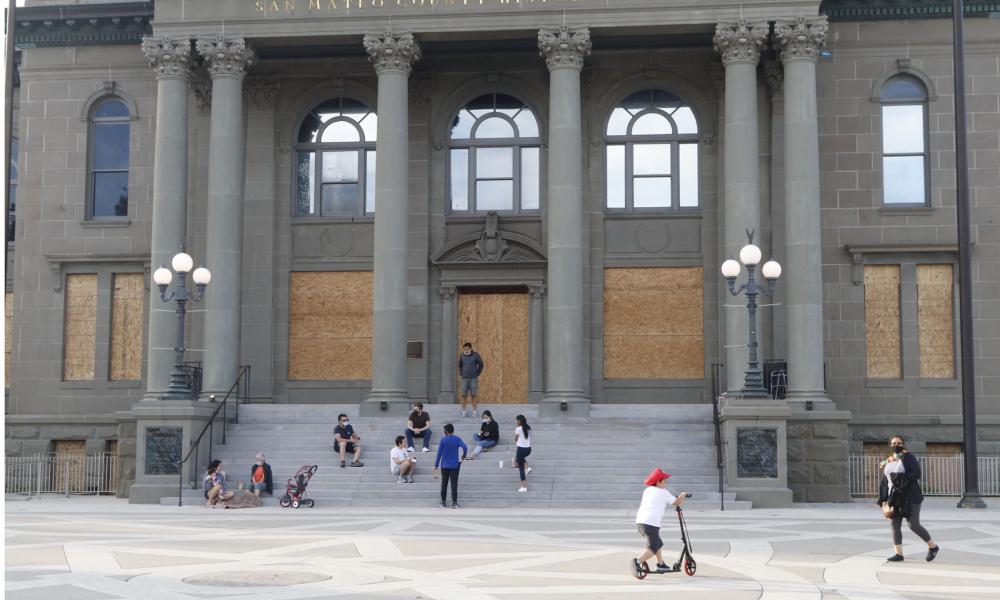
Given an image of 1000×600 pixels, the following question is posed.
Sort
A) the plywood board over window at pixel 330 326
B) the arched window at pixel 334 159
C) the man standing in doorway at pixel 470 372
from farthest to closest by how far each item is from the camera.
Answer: the arched window at pixel 334 159, the plywood board over window at pixel 330 326, the man standing in doorway at pixel 470 372

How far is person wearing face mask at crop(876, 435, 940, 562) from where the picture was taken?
A: 1575cm

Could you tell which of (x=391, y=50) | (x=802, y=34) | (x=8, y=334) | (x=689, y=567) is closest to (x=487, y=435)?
(x=391, y=50)

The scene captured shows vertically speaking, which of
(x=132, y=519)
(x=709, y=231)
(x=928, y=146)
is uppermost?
(x=928, y=146)

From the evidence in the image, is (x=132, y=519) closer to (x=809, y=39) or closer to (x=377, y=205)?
(x=377, y=205)

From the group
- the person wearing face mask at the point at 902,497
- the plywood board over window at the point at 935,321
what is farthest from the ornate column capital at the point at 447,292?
the person wearing face mask at the point at 902,497

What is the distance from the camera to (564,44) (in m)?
30.1

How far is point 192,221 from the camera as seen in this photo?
111ft

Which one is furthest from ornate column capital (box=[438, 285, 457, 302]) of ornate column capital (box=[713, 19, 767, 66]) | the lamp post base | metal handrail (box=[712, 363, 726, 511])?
the lamp post base

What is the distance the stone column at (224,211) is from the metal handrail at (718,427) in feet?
37.4

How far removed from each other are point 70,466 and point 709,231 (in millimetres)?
17598

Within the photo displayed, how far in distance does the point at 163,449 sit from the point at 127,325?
8.04 meters

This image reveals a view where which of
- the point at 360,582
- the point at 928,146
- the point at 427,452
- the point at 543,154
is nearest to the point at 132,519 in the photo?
the point at 427,452

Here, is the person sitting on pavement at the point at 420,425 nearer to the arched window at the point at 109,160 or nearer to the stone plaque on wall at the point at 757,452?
the stone plaque on wall at the point at 757,452

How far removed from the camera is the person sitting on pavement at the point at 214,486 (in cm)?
2550
